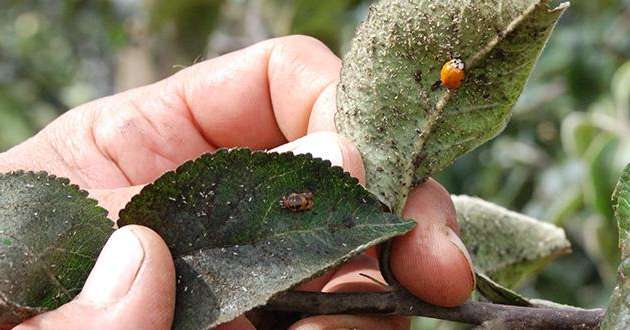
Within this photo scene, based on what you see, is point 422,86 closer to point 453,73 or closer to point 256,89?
point 453,73

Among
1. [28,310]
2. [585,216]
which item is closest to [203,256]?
[28,310]

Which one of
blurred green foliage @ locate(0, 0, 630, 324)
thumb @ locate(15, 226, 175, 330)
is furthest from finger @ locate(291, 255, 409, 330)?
blurred green foliage @ locate(0, 0, 630, 324)

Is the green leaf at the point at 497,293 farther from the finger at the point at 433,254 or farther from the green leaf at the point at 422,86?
the green leaf at the point at 422,86

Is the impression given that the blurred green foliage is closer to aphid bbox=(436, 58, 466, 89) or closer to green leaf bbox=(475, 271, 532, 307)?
green leaf bbox=(475, 271, 532, 307)

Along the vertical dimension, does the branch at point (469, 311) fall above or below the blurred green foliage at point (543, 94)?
above

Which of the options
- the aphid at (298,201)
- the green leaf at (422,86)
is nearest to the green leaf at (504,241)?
the green leaf at (422,86)

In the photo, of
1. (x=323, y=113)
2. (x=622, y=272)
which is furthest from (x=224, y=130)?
(x=622, y=272)
